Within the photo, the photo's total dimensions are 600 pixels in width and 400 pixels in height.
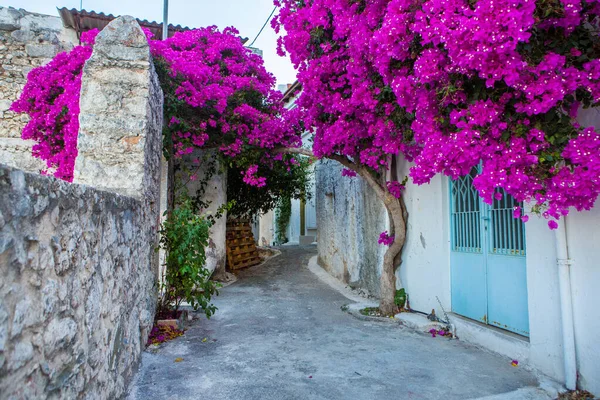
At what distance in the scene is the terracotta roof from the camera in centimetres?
762

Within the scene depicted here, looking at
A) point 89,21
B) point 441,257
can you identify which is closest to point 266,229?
point 89,21

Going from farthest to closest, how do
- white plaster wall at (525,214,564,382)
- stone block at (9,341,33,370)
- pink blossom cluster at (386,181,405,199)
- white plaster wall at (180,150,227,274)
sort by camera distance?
white plaster wall at (180,150,227,274)
pink blossom cluster at (386,181,405,199)
white plaster wall at (525,214,564,382)
stone block at (9,341,33,370)

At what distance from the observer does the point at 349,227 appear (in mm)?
7883

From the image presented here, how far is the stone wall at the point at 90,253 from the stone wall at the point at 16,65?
12.0ft

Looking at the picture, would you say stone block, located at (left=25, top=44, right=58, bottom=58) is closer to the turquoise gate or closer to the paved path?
the paved path

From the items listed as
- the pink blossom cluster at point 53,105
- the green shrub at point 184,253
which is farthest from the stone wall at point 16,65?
the green shrub at point 184,253

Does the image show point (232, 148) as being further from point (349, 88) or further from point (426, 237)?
point (426, 237)

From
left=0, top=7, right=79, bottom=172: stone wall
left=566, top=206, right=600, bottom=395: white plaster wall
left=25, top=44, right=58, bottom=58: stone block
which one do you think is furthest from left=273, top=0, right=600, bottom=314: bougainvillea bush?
left=0, top=7, right=79, bottom=172: stone wall

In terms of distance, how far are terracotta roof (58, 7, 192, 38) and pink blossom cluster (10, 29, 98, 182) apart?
8.44 feet

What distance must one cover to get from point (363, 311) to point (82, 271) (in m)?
4.31

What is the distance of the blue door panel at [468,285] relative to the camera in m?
4.23

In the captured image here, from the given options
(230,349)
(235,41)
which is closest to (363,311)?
(230,349)

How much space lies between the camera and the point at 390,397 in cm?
289

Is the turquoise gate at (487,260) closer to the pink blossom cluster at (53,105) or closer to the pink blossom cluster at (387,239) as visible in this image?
the pink blossom cluster at (387,239)
